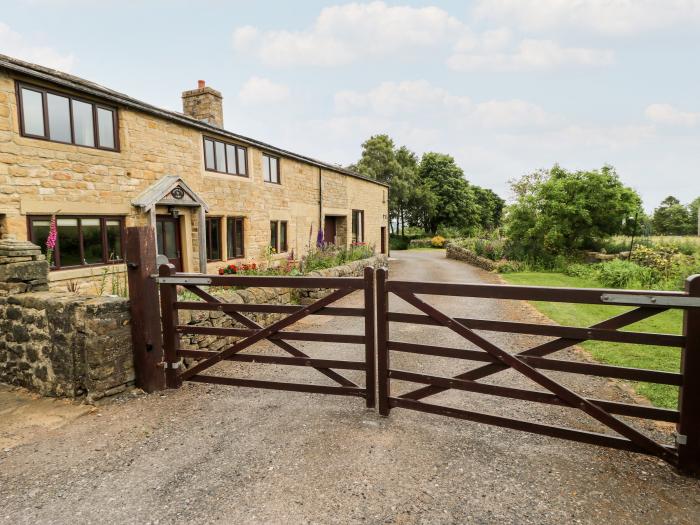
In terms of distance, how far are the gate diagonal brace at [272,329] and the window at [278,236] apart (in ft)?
36.7

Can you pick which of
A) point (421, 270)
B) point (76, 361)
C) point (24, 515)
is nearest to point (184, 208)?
point (76, 361)

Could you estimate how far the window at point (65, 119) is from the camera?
25.6 ft

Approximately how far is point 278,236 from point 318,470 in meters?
13.7

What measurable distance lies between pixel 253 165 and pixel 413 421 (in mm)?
12469

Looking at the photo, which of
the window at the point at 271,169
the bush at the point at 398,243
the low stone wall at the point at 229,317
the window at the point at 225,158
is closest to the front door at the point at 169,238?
the window at the point at 225,158

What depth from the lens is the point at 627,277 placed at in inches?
509

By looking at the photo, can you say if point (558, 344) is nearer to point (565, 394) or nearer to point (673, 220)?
point (565, 394)

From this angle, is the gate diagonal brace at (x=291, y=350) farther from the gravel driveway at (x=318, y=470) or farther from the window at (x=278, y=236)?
the window at (x=278, y=236)

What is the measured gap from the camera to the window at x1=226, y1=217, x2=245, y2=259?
1362 cm

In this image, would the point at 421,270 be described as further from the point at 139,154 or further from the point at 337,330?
the point at 139,154

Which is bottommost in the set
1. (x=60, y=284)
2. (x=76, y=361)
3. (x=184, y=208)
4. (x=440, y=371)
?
(x=440, y=371)

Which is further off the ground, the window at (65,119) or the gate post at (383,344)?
the window at (65,119)

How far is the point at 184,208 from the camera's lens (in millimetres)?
11789

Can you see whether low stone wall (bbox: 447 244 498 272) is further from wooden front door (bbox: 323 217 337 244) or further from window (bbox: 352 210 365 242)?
wooden front door (bbox: 323 217 337 244)
